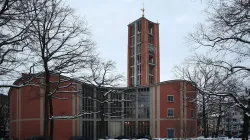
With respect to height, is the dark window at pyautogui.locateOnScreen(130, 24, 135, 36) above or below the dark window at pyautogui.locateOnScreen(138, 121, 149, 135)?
above

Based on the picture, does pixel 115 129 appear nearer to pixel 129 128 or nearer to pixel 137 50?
pixel 129 128

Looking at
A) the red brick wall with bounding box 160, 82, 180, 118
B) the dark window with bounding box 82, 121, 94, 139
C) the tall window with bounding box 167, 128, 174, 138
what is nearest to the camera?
the dark window with bounding box 82, 121, 94, 139

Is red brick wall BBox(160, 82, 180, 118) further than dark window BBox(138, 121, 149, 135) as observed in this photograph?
No

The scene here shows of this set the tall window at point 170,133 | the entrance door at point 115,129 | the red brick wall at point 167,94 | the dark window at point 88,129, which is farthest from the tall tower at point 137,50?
the dark window at point 88,129

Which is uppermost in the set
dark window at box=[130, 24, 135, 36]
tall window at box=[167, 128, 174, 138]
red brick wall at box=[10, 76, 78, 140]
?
dark window at box=[130, 24, 135, 36]

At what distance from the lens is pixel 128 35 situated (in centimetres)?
8394

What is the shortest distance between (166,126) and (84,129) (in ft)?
49.8

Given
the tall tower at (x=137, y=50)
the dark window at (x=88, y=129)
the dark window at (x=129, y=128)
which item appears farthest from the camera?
the tall tower at (x=137, y=50)

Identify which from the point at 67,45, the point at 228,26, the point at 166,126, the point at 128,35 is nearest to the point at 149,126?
the point at 166,126

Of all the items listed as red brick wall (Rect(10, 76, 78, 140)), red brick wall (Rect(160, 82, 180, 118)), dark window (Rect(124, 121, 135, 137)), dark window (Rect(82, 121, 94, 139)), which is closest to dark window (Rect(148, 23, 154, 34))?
red brick wall (Rect(160, 82, 180, 118))

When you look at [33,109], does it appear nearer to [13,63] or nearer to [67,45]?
[67,45]

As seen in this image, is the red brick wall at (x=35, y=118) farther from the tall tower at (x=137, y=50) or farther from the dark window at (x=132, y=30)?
the dark window at (x=132, y=30)

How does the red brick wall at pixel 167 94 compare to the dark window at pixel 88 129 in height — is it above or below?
above

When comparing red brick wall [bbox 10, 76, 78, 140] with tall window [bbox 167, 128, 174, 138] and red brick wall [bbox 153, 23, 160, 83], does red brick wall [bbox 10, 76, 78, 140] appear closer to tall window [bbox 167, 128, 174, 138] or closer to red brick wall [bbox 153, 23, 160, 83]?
tall window [bbox 167, 128, 174, 138]
